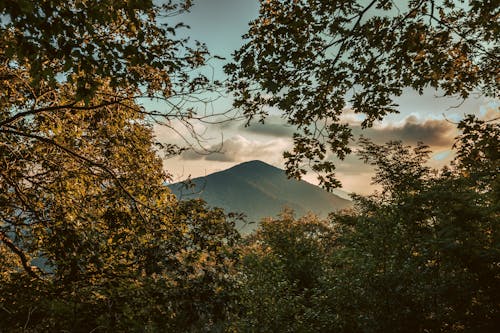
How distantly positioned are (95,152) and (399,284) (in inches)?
594

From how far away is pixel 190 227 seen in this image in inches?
294

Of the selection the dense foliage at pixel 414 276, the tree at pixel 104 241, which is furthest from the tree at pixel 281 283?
the tree at pixel 104 241

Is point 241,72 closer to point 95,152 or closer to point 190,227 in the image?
point 190,227

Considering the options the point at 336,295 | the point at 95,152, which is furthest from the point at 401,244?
the point at 95,152

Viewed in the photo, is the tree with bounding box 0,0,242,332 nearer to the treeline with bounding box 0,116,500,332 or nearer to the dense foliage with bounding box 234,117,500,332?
the treeline with bounding box 0,116,500,332

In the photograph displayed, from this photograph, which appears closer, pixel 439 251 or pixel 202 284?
pixel 202 284

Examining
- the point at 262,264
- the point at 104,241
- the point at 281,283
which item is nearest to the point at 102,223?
the point at 104,241

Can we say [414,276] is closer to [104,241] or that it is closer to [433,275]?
[433,275]

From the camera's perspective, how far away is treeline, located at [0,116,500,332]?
6.88 m

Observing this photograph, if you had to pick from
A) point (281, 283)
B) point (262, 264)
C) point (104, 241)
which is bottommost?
point (281, 283)

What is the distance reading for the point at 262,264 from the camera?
24.3 m

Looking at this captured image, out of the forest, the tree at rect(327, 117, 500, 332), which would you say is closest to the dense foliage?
the tree at rect(327, 117, 500, 332)

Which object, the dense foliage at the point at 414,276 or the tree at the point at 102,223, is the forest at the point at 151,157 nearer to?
the tree at the point at 102,223

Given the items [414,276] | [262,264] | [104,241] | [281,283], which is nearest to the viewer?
[104,241]
